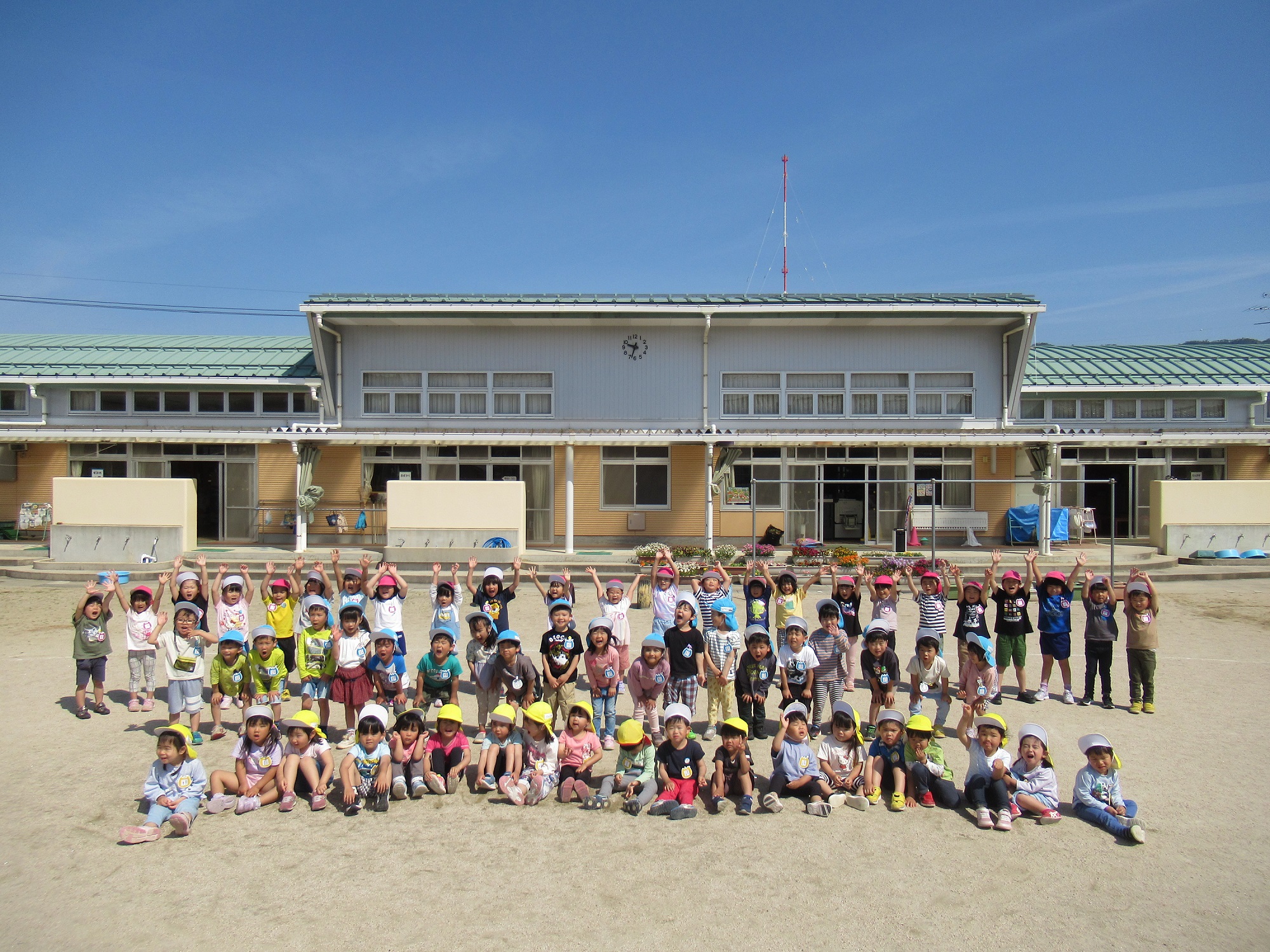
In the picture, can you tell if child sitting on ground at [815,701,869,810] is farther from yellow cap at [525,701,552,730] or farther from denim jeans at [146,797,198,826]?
denim jeans at [146,797,198,826]

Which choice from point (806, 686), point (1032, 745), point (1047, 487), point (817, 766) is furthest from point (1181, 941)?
point (1047, 487)

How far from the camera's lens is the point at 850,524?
66.5 feet

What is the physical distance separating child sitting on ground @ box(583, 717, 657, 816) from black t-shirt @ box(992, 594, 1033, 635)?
417cm

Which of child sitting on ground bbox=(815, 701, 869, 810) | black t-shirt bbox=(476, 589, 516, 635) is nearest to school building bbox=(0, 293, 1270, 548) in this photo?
black t-shirt bbox=(476, 589, 516, 635)

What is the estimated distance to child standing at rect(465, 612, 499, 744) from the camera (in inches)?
278

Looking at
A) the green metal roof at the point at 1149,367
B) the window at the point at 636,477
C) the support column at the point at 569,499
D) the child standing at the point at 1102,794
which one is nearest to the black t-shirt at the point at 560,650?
the child standing at the point at 1102,794

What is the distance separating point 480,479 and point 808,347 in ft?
28.0

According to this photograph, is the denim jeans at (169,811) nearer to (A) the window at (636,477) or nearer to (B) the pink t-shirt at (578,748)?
(B) the pink t-shirt at (578,748)

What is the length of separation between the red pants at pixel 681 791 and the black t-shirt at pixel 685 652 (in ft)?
4.18

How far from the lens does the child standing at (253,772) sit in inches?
226

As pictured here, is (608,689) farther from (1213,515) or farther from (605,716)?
(1213,515)

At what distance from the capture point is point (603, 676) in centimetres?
708

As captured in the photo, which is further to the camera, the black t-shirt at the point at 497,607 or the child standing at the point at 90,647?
the black t-shirt at the point at 497,607

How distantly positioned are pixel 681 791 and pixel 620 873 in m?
1.03
